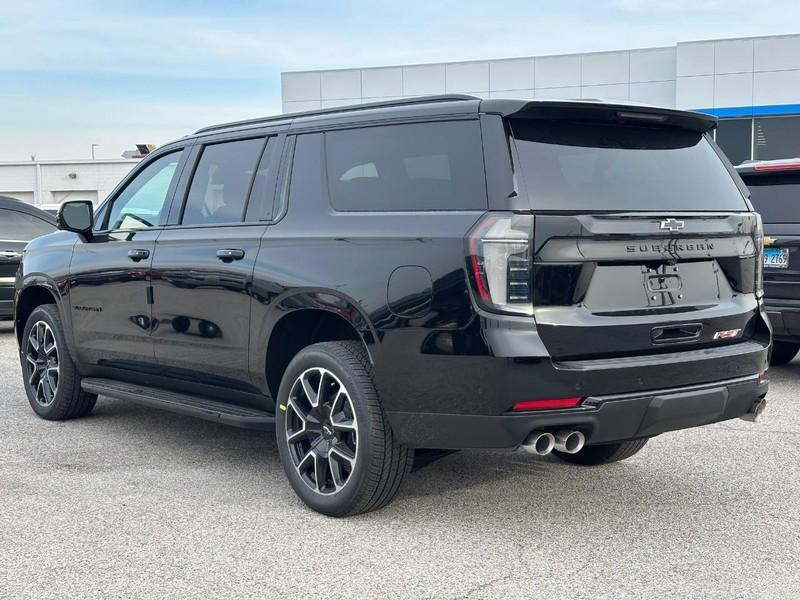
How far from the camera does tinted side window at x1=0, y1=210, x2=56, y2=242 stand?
12.6 metres

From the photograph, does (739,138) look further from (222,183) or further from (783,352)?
(222,183)

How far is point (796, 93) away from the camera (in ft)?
96.0

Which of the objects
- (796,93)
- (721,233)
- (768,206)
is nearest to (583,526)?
(721,233)

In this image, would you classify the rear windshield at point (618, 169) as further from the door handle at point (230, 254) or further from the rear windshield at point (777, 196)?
the rear windshield at point (777, 196)

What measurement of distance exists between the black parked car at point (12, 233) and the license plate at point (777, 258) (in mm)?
8430

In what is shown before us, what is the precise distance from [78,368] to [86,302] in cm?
52

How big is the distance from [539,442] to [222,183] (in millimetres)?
2485

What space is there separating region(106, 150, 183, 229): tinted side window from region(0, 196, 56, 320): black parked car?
241 inches

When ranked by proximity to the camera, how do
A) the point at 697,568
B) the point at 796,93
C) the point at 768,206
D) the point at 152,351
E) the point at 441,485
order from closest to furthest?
the point at 697,568
the point at 441,485
the point at 152,351
the point at 768,206
the point at 796,93

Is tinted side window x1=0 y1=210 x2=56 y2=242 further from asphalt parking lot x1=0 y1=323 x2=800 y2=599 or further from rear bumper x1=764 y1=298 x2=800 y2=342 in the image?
rear bumper x1=764 y1=298 x2=800 y2=342

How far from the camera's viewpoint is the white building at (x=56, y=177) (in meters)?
57.0

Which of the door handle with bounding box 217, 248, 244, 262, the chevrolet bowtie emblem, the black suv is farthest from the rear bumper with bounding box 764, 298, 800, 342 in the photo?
the door handle with bounding box 217, 248, 244, 262

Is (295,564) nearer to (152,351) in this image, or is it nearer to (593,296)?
(593,296)

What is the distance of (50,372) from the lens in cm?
699
